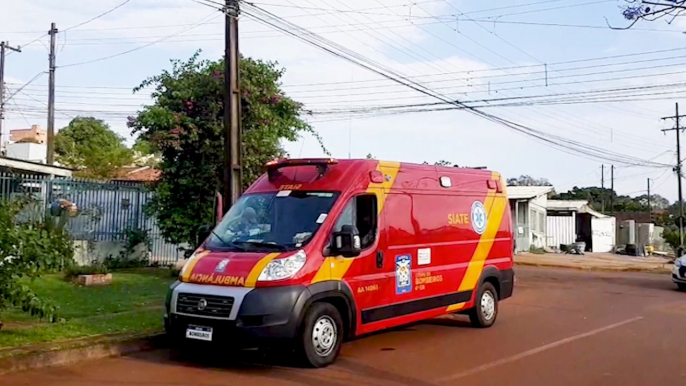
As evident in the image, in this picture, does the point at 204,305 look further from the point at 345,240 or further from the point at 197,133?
the point at 197,133

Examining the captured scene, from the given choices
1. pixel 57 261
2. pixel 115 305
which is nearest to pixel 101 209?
pixel 115 305

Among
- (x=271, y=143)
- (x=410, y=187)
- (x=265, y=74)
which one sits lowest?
(x=410, y=187)

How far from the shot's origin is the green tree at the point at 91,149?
39781 mm

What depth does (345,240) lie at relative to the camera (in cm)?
856

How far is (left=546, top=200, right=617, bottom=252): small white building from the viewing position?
4706 cm

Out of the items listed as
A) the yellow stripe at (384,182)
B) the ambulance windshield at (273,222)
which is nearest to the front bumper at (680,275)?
the yellow stripe at (384,182)

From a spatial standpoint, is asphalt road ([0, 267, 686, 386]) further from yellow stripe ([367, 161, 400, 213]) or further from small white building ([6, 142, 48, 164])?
small white building ([6, 142, 48, 164])

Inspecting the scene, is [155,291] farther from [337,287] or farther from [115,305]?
[337,287]

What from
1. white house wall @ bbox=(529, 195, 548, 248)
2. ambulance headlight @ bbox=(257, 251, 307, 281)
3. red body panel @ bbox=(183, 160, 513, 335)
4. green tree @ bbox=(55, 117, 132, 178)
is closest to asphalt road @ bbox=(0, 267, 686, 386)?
red body panel @ bbox=(183, 160, 513, 335)

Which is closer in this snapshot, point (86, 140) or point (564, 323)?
point (564, 323)

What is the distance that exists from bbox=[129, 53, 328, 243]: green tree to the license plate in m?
9.51

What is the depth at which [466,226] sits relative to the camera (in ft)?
36.6

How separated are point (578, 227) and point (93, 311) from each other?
43.8 m

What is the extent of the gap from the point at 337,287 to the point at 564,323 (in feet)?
18.0
